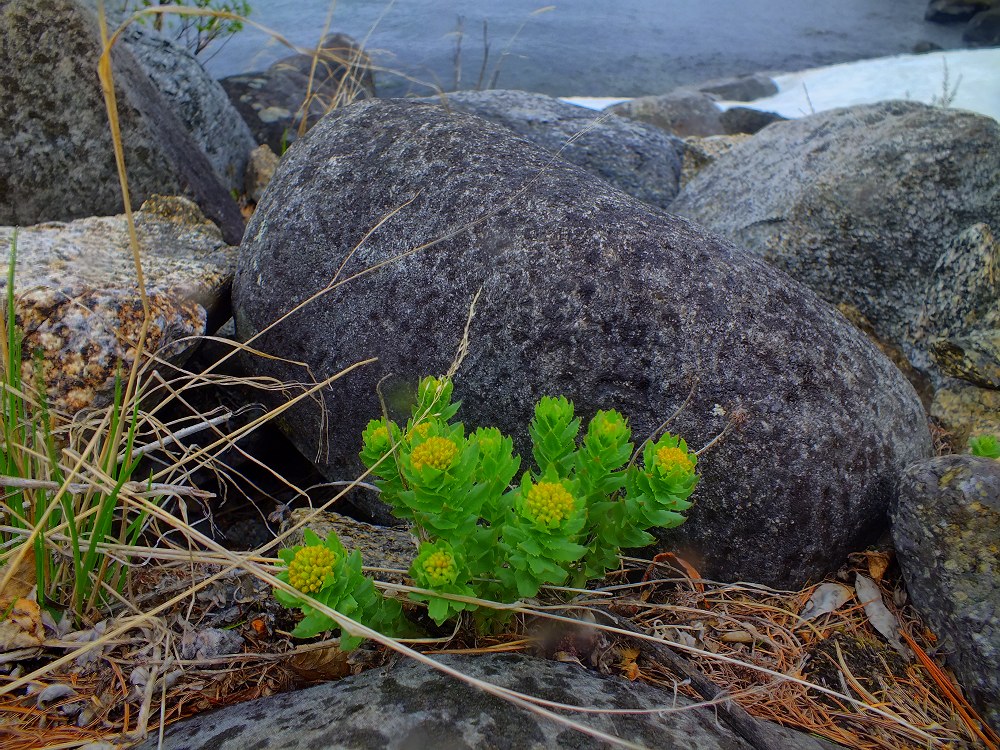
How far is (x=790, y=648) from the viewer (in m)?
2.00

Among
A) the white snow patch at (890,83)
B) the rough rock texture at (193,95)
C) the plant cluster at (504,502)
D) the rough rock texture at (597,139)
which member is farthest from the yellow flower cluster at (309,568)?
the white snow patch at (890,83)

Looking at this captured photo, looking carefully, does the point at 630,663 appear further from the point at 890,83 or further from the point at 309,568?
the point at 890,83

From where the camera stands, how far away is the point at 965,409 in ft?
9.70

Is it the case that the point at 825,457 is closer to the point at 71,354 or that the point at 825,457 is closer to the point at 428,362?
the point at 428,362

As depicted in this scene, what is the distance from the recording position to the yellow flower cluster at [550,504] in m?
1.43

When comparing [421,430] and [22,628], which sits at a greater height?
[421,430]

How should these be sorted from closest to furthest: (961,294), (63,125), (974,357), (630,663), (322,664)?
1. (322,664)
2. (630,663)
3. (974,357)
4. (961,294)
5. (63,125)

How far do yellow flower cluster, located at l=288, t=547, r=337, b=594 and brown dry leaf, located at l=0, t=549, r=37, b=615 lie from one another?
77 centimetres

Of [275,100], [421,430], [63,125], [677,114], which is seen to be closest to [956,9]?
[677,114]

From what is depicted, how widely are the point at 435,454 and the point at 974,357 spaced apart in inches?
98.5

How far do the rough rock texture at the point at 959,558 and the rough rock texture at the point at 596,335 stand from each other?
0.16 m

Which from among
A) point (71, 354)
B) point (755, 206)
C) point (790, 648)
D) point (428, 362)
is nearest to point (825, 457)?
point (790, 648)

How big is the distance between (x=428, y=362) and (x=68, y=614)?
118cm

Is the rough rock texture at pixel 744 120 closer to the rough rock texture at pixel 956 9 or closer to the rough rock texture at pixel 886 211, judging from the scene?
the rough rock texture at pixel 886 211
